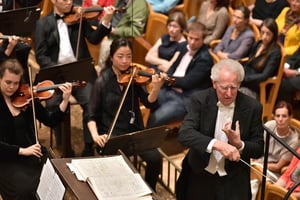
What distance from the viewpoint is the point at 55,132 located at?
14.4 ft

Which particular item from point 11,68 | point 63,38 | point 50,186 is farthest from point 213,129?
point 63,38

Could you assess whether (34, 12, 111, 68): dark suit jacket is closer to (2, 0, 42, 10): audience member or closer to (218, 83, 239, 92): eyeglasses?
(2, 0, 42, 10): audience member

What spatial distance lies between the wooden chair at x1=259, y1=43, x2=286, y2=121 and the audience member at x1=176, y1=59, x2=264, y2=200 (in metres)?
1.61

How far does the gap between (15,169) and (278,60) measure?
205 centimetres

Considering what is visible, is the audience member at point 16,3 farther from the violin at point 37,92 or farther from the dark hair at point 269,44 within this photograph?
the dark hair at point 269,44

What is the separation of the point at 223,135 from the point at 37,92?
1269mm

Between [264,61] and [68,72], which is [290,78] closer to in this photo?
[264,61]

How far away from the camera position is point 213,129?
2980 millimetres

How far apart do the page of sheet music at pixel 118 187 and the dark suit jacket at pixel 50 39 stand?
188 cm

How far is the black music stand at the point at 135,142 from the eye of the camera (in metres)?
3.36

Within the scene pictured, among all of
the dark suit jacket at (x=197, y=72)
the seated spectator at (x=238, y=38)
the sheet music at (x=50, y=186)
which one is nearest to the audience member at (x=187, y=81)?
the dark suit jacket at (x=197, y=72)

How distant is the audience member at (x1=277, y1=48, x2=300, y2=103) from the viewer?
15.3 ft

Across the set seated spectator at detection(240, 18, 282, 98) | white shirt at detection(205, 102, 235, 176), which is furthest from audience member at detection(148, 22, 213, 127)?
white shirt at detection(205, 102, 235, 176)

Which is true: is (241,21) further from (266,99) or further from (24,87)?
(24,87)
